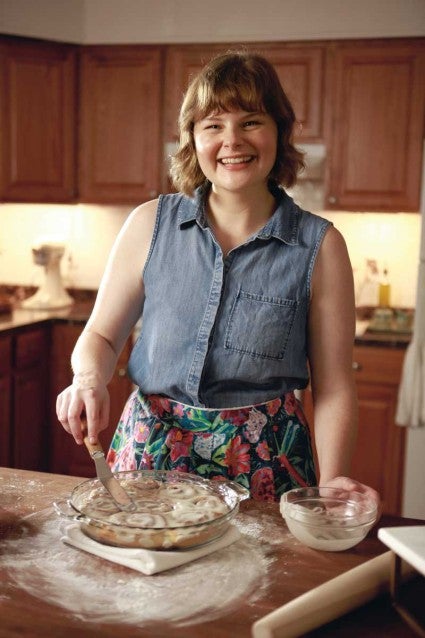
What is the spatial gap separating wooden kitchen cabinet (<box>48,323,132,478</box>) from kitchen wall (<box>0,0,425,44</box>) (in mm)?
1403

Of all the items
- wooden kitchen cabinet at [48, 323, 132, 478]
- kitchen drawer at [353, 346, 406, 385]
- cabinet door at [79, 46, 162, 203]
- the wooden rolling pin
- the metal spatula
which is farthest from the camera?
cabinet door at [79, 46, 162, 203]

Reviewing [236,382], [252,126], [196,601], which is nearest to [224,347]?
[236,382]

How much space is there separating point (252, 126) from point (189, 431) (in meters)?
0.59

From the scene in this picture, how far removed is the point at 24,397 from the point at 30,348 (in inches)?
9.0

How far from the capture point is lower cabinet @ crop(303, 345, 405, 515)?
331 cm

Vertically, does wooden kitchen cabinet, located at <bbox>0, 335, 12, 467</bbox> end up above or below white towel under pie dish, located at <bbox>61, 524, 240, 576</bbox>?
below

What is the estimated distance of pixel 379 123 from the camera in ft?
11.5

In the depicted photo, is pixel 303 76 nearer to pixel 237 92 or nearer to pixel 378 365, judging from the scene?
pixel 378 365

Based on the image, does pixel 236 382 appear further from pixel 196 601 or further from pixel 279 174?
pixel 196 601

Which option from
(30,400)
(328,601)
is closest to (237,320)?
(328,601)

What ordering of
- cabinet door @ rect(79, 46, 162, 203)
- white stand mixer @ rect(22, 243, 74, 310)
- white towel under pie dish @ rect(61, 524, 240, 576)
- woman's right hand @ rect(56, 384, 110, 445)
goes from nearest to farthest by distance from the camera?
1. white towel under pie dish @ rect(61, 524, 240, 576)
2. woman's right hand @ rect(56, 384, 110, 445)
3. cabinet door @ rect(79, 46, 162, 203)
4. white stand mixer @ rect(22, 243, 74, 310)

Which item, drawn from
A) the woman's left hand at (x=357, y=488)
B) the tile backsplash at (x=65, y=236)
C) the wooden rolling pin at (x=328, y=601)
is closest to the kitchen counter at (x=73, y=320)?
the tile backsplash at (x=65, y=236)

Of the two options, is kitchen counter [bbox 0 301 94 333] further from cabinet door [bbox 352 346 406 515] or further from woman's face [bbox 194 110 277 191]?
woman's face [bbox 194 110 277 191]

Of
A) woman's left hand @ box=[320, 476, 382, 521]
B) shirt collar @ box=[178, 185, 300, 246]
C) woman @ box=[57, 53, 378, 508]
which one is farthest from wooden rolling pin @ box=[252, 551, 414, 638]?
shirt collar @ box=[178, 185, 300, 246]
